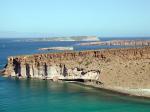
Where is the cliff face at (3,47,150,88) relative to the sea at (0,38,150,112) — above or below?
above

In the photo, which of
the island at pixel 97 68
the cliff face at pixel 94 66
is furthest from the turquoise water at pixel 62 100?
the cliff face at pixel 94 66

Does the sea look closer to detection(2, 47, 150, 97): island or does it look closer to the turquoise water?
the turquoise water

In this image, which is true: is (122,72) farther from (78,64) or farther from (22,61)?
(22,61)

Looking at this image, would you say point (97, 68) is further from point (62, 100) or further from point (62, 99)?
point (62, 100)

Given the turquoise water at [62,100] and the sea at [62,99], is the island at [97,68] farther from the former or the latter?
the turquoise water at [62,100]

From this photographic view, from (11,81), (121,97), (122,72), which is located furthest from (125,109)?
(11,81)

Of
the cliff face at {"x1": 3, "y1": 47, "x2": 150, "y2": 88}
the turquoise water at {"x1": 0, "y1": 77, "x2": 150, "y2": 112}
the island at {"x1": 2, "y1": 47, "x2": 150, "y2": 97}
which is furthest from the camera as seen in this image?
the cliff face at {"x1": 3, "y1": 47, "x2": 150, "y2": 88}

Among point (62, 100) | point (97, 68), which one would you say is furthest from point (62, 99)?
point (97, 68)

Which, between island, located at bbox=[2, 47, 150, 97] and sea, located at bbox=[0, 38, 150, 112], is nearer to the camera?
sea, located at bbox=[0, 38, 150, 112]

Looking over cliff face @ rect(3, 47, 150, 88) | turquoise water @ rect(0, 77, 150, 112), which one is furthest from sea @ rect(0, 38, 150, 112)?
cliff face @ rect(3, 47, 150, 88)
